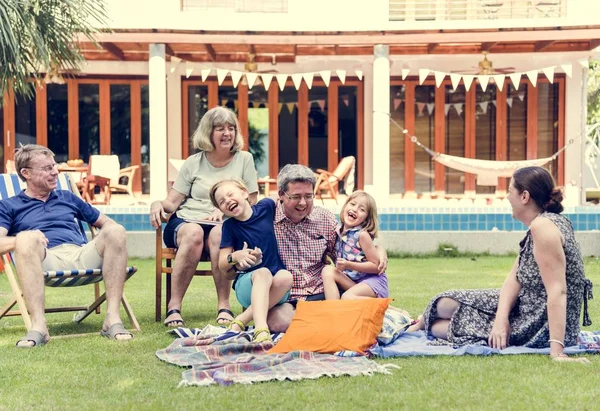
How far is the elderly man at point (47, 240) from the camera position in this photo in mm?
4680

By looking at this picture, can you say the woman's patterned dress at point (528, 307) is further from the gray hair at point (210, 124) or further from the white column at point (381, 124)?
the white column at point (381, 124)

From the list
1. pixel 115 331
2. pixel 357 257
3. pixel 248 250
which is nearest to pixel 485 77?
pixel 357 257

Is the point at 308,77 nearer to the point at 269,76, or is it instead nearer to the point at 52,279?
the point at 269,76

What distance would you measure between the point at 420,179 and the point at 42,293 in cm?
1002

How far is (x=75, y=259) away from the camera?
5047 millimetres

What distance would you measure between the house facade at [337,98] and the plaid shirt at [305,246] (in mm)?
8222

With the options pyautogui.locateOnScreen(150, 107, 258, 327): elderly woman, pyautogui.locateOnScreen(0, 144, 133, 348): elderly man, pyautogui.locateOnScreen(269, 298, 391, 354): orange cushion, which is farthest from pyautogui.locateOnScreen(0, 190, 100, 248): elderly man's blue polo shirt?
pyautogui.locateOnScreen(269, 298, 391, 354): orange cushion

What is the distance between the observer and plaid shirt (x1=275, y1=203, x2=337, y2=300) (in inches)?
192

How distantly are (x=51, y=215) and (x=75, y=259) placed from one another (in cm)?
35

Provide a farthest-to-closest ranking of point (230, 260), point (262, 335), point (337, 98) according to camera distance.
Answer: point (337, 98), point (230, 260), point (262, 335)

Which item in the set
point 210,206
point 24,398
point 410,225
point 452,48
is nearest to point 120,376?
point 24,398

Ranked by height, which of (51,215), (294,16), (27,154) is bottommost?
(51,215)

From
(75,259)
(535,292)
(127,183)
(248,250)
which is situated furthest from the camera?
(127,183)

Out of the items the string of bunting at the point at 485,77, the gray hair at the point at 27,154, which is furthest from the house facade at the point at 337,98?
the gray hair at the point at 27,154
